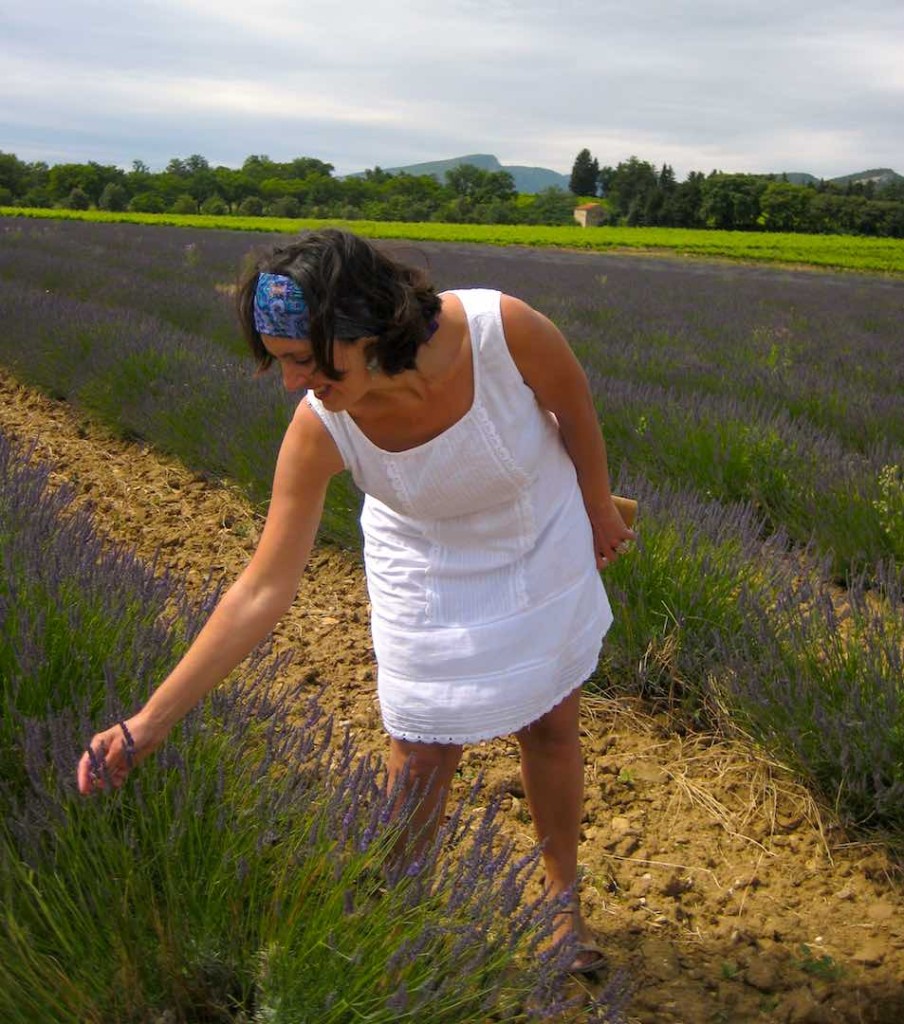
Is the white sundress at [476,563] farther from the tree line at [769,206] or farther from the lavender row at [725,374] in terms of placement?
the tree line at [769,206]

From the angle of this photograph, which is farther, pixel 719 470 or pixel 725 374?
pixel 725 374

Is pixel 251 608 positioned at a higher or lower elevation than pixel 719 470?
higher

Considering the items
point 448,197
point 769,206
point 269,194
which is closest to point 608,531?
point 769,206

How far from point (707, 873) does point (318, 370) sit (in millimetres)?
1585

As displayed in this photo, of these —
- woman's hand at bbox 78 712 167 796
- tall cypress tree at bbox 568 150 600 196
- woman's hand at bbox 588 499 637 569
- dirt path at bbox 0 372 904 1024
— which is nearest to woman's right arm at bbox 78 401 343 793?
woman's hand at bbox 78 712 167 796

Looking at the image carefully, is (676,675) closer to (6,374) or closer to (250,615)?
(250,615)

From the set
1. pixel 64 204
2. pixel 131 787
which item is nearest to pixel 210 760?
pixel 131 787

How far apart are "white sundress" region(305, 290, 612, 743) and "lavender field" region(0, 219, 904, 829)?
326mm

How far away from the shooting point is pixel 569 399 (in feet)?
5.77

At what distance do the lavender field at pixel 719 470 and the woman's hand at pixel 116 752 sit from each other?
2.76 ft

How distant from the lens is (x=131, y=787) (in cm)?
150

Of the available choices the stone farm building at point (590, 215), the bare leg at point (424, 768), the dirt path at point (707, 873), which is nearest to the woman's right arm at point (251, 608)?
the bare leg at point (424, 768)

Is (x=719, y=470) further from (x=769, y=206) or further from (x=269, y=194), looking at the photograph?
(x=269, y=194)

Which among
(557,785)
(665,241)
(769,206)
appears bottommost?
(557,785)
